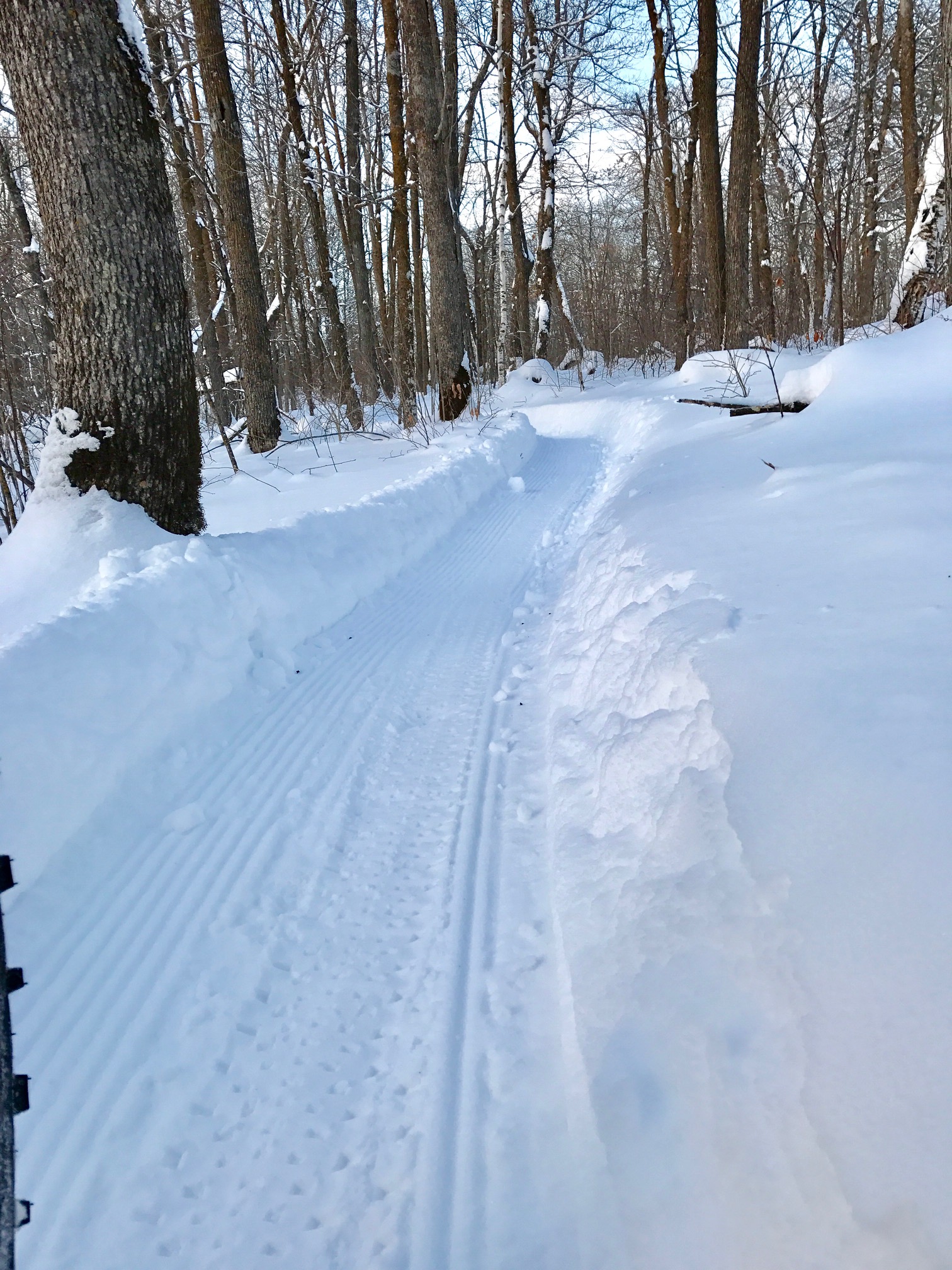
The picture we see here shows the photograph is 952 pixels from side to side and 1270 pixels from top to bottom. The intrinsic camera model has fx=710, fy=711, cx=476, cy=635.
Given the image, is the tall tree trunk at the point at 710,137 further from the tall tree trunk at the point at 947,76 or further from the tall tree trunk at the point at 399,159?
the tall tree trunk at the point at 947,76

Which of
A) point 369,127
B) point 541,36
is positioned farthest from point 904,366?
point 369,127

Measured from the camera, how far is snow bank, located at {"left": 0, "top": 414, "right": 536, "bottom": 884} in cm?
235

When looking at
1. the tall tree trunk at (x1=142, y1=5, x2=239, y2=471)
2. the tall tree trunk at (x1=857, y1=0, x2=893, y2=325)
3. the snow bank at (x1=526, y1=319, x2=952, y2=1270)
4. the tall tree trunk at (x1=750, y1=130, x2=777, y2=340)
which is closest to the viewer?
the snow bank at (x1=526, y1=319, x2=952, y2=1270)

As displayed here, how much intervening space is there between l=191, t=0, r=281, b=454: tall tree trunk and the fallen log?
5.67 metres

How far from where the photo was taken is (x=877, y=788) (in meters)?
1.59

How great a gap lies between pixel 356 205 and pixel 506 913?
1282cm

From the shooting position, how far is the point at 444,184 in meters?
11.0

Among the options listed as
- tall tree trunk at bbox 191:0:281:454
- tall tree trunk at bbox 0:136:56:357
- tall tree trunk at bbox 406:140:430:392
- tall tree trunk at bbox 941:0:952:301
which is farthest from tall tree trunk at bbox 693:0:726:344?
tall tree trunk at bbox 0:136:56:357

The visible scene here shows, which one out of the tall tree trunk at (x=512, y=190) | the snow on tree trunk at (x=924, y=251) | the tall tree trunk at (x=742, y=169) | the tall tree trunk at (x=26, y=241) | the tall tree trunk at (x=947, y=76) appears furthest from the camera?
the tall tree trunk at (x=512, y=190)

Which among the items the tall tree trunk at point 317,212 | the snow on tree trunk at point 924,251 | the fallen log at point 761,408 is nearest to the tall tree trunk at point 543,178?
the tall tree trunk at point 317,212

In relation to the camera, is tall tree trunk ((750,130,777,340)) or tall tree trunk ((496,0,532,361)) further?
tall tree trunk ((750,130,777,340))

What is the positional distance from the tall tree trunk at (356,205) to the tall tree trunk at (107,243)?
8150 millimetres

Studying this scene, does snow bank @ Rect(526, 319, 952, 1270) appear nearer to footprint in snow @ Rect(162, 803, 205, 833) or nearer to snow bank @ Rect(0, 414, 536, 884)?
footprint in snow @ Rect(162, 803, 205, 833)

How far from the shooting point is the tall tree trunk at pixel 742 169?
1059 cm
